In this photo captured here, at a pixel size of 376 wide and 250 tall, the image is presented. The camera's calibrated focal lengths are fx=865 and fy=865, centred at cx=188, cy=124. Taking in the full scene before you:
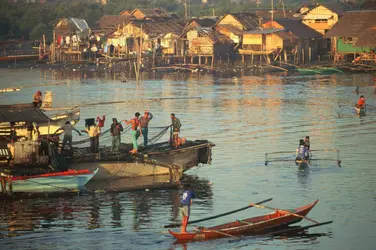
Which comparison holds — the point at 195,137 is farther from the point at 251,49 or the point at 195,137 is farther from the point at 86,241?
the point at 251,49

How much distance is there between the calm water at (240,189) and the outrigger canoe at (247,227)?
227 mm

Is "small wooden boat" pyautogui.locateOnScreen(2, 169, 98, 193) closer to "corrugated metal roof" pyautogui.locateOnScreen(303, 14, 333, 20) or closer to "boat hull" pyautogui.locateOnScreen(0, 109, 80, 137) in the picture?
"boat hull" pyautogui.locateOnScreen(0, 109, 80, 137)

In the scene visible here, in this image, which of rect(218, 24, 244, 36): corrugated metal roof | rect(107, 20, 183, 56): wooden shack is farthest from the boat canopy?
→ rect(107, 20, 183, 56): wooden shack

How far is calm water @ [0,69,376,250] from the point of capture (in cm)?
2358

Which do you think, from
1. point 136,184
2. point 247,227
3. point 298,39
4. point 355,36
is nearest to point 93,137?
point 136,184

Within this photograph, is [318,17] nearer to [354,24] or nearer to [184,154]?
[354,24]

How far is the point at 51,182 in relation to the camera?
27719 millimetres

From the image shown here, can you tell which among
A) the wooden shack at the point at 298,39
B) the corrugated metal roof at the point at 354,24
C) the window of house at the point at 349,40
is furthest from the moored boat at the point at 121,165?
the wooden shack at the point at 298,39

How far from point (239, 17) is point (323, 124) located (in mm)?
49632

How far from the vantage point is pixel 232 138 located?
40.9 m

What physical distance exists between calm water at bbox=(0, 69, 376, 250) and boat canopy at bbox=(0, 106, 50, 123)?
106 inches

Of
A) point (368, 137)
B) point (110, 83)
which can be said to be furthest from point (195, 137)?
point (110, 83)

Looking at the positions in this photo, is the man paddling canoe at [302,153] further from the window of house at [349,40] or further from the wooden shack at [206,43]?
the wooden shack at [206,43]

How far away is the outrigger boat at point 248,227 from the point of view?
2253 cm
